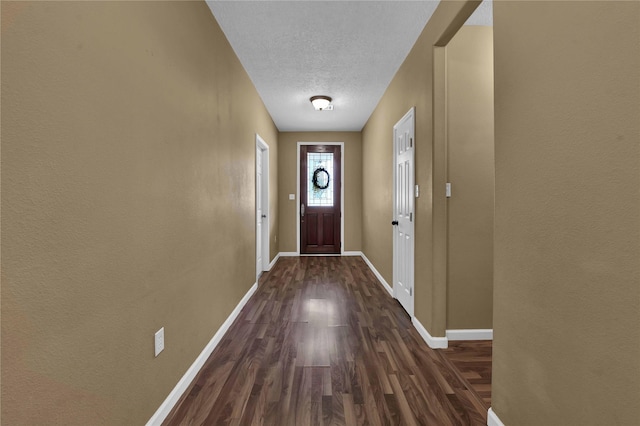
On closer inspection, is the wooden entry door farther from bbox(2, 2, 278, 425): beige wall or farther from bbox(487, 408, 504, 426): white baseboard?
bbox(487, 408, 504, 426): white baseboard

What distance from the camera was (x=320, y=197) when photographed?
6367mm

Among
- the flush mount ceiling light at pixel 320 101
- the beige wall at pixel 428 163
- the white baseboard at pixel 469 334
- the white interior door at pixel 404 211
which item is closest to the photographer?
the beige wall at pixel 428 163

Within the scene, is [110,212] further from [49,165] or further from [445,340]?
[445,340]

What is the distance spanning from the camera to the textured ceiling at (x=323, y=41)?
7.64 ft

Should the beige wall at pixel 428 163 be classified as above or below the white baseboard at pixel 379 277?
above

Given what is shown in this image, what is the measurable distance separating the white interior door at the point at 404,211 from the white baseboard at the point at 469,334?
45 centimetres

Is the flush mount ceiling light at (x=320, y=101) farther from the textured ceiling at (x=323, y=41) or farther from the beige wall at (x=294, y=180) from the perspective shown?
the beige wall at (x=294, y=180)

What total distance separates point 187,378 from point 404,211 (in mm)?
2384

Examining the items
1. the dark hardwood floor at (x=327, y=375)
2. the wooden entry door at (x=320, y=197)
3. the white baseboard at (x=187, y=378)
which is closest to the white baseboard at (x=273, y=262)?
the wooden entry door at (x=320, y=197)

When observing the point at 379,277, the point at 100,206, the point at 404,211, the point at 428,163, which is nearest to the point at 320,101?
the point at 404,211

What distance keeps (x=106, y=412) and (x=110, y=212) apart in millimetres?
767

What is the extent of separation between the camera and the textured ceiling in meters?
2.33

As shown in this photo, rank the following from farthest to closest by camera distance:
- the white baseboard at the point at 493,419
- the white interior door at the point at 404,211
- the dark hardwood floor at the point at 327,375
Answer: the white interior door at the point at 404,211 → the dark hardwood floor at the point at 327,375 → the white baseboard at the point at 493,419

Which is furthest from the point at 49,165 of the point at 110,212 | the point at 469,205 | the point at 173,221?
the point at 469,205
